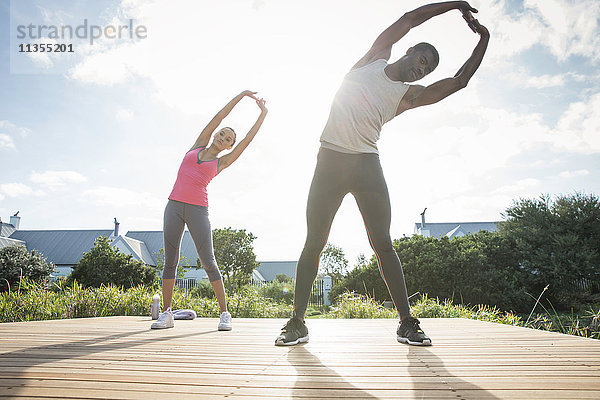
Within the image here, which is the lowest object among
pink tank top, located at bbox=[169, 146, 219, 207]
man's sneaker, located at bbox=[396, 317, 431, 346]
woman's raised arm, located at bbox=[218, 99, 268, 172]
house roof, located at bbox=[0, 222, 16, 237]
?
man's sneaker, located at bbox=[396, 317, 431, 346]

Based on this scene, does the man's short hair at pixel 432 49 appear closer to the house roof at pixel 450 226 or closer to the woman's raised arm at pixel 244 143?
the woman's raised arm at pixel 244 143

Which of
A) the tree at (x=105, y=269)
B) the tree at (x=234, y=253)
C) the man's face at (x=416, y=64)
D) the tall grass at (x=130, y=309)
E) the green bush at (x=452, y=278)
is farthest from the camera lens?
the tree at (x=234, y=253)

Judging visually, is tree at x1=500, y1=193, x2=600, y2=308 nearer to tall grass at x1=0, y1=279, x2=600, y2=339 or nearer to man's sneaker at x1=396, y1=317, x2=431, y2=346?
tall grass at x1=0, y1=279, x2=600, y2=339

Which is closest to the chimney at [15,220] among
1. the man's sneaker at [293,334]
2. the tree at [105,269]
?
the tree at [105,269]

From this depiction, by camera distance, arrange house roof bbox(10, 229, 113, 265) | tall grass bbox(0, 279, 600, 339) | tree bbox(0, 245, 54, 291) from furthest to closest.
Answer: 1. house roof bbox(10, 229, 113, 265)
2. tree bbox(0, 245, 54, 291)
3. tall grass bbox(0, 279, 600, 339)

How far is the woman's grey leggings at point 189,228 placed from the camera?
3.21 metres

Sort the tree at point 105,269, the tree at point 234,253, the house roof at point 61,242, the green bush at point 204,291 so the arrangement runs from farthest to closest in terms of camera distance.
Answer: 1. the house roof at point 61,242
2. the tree at point 234,253
3. the green bush at point 204,291
4. the tree at point 105,269

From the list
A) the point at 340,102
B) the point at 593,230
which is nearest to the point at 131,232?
the point at 593,230

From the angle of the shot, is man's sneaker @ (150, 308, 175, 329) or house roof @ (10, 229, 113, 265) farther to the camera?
house roof @ (10, 229, 113, 265)

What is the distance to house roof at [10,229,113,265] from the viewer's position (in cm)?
2866

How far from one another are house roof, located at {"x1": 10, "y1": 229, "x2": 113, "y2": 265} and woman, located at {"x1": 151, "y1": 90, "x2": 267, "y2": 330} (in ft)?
96.6

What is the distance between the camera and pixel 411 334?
2285 millimetres

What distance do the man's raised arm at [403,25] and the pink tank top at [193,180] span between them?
1527 millimetres

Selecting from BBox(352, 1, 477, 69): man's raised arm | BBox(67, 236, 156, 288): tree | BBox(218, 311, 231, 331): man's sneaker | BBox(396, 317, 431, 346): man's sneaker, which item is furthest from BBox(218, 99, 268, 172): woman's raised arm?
BBox(67, 236, 156, 288): tree
